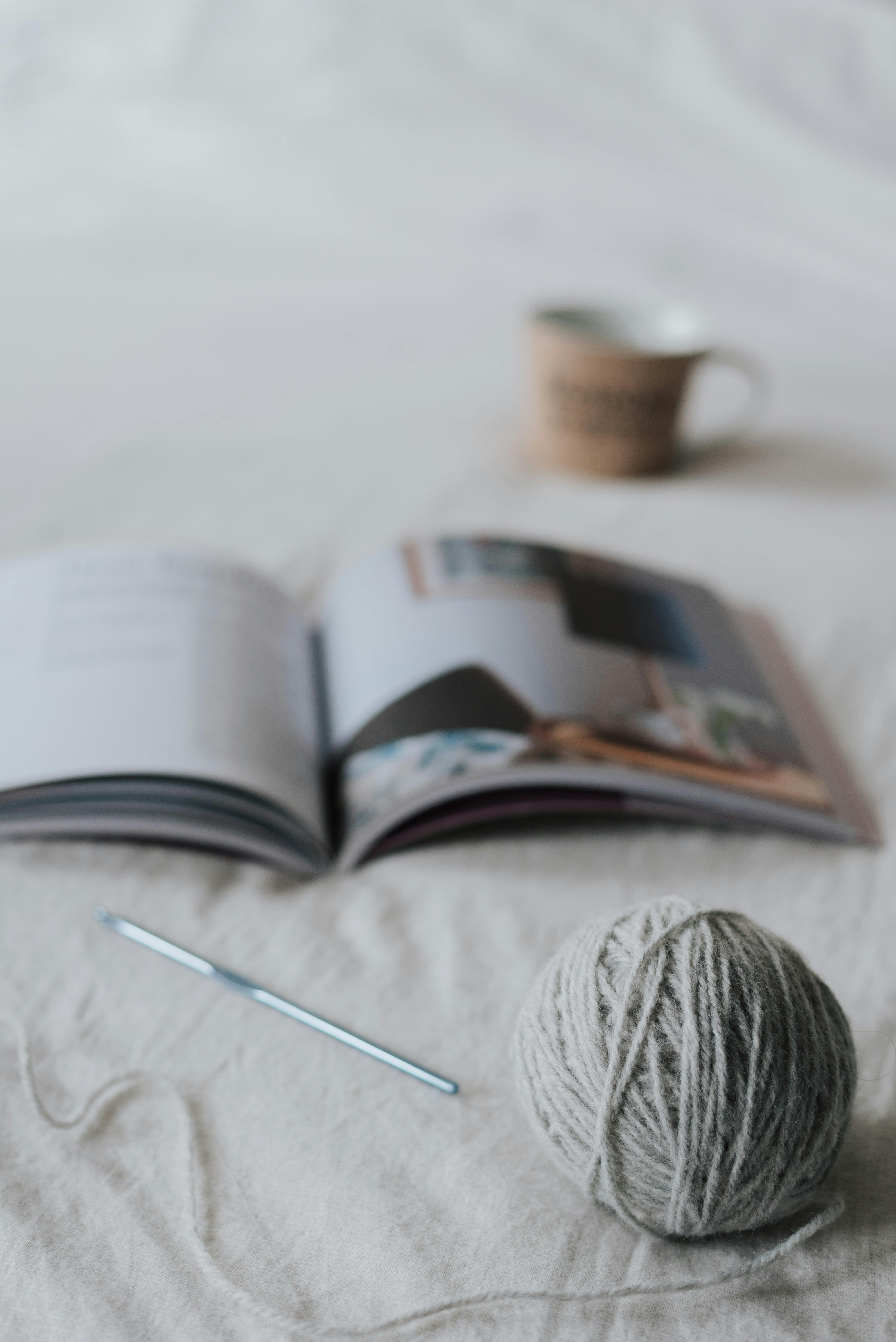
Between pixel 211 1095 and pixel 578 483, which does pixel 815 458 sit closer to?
pixel 578 483

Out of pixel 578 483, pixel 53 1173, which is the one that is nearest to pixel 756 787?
pixel 53 1173

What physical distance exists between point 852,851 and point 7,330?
1.00 meters

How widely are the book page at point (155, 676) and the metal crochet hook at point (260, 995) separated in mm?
71

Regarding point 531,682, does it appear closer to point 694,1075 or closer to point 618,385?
point 694,1075

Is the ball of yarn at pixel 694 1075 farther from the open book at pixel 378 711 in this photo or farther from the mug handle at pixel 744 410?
the mug handle at pixel 744 410

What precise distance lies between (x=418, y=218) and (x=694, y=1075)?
1.33 m

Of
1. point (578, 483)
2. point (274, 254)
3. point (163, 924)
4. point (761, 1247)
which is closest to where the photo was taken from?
point (761, 1247)

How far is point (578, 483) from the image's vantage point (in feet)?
3.27

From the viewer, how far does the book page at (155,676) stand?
0.51 meters

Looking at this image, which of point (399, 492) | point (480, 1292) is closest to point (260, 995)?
point (480, 1292)

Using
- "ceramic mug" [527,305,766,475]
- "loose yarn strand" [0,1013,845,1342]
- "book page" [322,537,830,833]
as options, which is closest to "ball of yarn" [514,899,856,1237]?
"loose yarn strand" [0,1013,845,1342]

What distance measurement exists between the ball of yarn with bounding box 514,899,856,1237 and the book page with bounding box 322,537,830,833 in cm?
17

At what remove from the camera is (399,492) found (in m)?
0.95

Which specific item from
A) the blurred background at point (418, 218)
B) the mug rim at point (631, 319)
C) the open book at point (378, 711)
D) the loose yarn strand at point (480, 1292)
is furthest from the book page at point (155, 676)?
the mug rim at point (631, 319)
